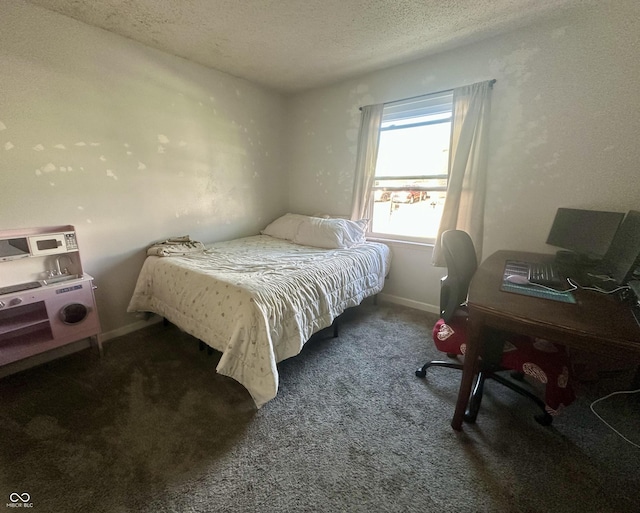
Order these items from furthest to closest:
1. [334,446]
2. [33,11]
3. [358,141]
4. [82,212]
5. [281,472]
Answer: [358,141], [82,212], [33,11], [334,446], [281,472]

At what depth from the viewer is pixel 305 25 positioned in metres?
2.01

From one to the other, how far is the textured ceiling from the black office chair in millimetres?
1583

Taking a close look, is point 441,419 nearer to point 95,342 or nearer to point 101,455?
point 101,455

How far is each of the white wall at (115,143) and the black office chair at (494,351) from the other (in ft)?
8.09

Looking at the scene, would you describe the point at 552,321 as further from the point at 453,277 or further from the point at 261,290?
the point at 261,290

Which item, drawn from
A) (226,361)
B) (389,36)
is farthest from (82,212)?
(389,36)

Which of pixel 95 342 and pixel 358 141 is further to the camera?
pixel 358 141

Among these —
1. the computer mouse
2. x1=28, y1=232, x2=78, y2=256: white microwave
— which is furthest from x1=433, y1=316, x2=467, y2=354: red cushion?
x1=28, y1=232, x2=78, y2=256: white microwave

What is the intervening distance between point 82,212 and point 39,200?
0.81 ft

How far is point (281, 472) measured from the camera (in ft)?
4.19

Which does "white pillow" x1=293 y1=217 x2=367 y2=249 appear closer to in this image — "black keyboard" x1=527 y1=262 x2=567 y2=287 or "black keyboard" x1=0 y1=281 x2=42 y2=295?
"black keyboard" x1=527 y1=262 x2=567 y2=287

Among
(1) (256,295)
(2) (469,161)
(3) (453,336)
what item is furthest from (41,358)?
(2) (469,161)

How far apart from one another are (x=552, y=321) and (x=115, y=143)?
123 inches

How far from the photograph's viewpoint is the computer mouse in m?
1.47
